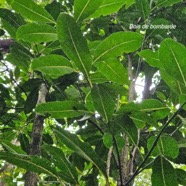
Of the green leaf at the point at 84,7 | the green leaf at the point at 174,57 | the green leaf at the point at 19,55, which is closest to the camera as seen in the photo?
the green leaf at the point at 174,57

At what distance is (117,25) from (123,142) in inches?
37.2

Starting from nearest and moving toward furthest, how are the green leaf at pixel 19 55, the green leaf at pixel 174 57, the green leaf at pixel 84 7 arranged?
the green leaf at pixel 174 57
the green leaf at pixel 84 7
the green leaf at pixel 19 55

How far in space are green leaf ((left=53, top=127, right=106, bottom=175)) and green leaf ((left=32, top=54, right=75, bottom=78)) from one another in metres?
0.13

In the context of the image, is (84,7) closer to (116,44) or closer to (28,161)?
(116,44)

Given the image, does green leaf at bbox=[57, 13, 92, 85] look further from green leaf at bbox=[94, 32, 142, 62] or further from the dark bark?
the dark bark

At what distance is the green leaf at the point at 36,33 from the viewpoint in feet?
2.52

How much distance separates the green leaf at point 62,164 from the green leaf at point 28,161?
3 cm

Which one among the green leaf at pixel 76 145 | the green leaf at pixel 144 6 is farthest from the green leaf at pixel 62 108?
the green leaf at pixel 144 6

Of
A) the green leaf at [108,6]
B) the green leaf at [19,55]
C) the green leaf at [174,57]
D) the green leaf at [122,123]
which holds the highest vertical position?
the green leaf at [19,55]

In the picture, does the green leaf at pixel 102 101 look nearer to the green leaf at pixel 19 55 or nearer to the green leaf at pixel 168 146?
the green leaf at pixel 168 146

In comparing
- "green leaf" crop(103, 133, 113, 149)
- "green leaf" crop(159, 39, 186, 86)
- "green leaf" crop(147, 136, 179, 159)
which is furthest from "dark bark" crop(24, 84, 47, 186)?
"green leaf" crop(159, 39, 186, 86)

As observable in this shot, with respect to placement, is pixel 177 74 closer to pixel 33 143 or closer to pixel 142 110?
pixel 142 110

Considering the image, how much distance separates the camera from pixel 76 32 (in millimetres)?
619

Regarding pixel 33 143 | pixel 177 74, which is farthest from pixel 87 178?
pixel 177 74
